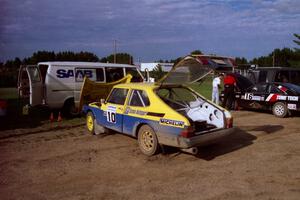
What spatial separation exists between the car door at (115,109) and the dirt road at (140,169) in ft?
1.61

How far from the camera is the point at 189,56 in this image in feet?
21.7

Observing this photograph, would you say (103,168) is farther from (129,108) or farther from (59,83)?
(59,83)

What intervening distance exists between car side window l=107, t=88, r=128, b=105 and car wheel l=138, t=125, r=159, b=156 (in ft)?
3.60

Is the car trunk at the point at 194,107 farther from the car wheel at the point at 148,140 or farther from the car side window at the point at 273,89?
the car side window at the point at 273,89

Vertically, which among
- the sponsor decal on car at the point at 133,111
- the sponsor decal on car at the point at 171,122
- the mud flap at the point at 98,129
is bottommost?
the mud flap at the point at 98,129

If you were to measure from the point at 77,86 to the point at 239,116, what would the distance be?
633cm

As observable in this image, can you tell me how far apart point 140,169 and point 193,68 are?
2519mm

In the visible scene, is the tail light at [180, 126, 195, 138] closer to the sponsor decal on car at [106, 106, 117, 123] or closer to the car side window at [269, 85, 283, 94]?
the sponsor decal on car at [106, 106, 117, 123]

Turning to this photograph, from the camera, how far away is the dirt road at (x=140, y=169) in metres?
4.91

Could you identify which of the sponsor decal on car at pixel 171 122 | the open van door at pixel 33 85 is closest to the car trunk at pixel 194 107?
the sponsor decal on car at pixel 171 122

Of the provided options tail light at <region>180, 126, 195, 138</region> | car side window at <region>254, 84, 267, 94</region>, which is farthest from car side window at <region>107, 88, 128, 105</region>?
car side window at <region>254, 84, 267, 94</region>

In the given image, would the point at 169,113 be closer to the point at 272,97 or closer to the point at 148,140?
the point at 148,140

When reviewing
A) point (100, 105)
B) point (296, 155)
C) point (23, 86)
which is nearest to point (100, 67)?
point (23, 86)

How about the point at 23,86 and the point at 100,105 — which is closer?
the point at 100,105
